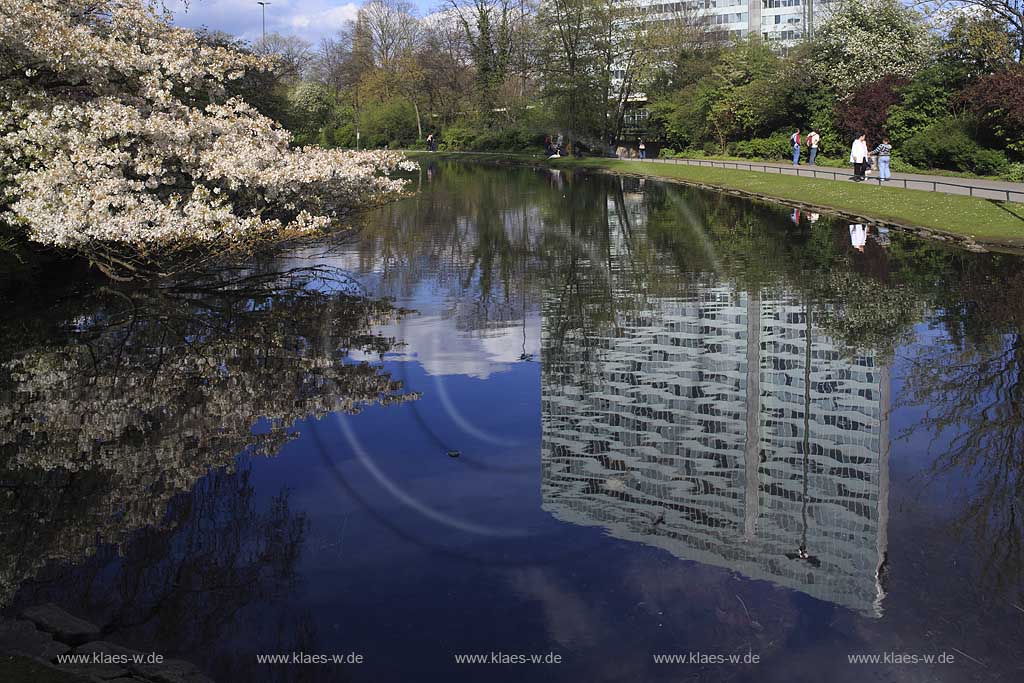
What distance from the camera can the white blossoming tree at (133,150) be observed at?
15.1 meters

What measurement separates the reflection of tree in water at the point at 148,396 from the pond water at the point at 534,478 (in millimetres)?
48

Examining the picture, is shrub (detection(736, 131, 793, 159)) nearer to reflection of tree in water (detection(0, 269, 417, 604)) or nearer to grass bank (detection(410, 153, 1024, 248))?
grass bank (detection(410, 153, 1024, 248))

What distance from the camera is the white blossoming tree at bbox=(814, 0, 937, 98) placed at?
45688mm

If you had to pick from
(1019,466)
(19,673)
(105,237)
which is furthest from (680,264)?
(19,673)

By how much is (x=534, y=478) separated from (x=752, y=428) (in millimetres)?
2227

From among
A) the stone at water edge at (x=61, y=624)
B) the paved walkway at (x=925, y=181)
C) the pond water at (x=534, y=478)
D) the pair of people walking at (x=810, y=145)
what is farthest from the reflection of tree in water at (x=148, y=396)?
the pair of people walking at (x=810, y=145)

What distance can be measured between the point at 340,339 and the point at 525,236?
1243cm

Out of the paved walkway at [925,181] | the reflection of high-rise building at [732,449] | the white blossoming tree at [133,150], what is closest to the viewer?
the reflection of high-rise building at [732,449]

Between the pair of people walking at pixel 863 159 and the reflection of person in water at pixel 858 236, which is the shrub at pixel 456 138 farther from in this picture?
the reflection of person in water at pixel 858 236

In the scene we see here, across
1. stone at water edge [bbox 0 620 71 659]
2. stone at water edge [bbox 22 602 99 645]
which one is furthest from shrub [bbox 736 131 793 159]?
stone at water edge [bbox 0 620 71 659]

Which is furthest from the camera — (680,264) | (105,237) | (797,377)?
(680,264)

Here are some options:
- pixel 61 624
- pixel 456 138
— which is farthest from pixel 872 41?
pixel 61 624

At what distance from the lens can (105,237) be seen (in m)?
14.9

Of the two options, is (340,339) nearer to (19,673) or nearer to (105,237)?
(105,237)
